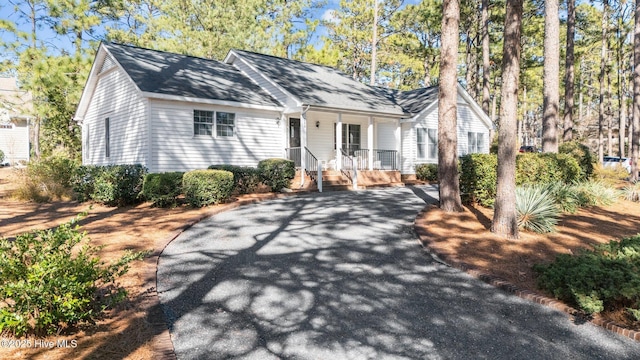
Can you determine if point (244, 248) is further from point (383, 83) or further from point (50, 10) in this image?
point (383, 83)

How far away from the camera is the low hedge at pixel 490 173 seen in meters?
9.33

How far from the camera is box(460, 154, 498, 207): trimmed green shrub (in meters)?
9.30

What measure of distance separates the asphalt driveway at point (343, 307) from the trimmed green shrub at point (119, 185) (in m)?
4.89

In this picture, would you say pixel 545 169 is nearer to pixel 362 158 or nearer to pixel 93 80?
pixel 362 158

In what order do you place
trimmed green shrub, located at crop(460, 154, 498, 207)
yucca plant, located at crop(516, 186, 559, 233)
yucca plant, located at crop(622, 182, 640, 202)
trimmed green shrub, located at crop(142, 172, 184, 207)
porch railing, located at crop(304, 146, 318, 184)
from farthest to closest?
porch railing, located at crop(304, 146, 318, 184), yucca plant, located at crop(622, 182, 640, 202), trimmed green shrub, located at crop(142, 172, 184, 207), trimmed green shrub, located at crop(460, 154, 498, 207), yucca plant, located at crop(516, 186, 559, 233)

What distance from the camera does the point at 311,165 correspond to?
50.0 feet

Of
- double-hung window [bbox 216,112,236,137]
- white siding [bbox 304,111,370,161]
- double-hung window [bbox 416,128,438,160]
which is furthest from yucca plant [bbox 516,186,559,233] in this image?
double-hung window [bbox 416,128,438,160]

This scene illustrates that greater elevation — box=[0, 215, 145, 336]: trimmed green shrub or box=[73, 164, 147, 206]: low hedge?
box=[73, 164, 147, 206]: low hedge

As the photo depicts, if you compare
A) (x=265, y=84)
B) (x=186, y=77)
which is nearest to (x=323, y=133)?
(x=265, y=84)

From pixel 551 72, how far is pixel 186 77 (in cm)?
1348

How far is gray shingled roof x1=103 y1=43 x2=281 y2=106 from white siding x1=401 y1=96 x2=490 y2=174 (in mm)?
7274

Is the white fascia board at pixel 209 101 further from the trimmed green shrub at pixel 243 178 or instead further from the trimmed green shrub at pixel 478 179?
the trimmed green shrub at pixel 478 179

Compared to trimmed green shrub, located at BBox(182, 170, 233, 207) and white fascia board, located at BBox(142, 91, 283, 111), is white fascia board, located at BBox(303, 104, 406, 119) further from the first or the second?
trimmed green shrub, located at BBox(182, 170, 233, 207)

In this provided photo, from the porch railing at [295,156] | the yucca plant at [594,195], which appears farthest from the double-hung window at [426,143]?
the yucca plant at [594,195]
